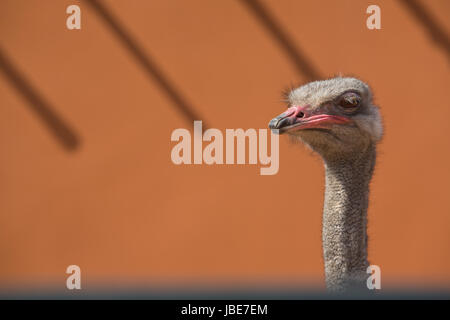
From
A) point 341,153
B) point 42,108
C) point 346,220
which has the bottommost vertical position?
point 346,220

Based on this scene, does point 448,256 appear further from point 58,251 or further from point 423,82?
point 58,251

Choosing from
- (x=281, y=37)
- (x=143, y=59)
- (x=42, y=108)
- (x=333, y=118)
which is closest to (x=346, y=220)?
(x=333, y=118)

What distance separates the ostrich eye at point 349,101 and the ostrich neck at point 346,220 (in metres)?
0.16

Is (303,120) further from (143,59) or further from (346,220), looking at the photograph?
(143,59)

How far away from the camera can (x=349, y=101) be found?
1478mm

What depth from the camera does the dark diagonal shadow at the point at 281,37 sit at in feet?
9.43

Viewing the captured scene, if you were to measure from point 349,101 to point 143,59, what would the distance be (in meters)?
1.77

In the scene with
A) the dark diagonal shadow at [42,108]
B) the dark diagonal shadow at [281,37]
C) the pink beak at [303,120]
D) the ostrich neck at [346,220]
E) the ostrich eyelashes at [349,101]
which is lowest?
the ostrich neck at [346,220]

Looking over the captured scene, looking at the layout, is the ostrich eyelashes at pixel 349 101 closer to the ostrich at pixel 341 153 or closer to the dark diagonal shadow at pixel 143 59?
the ostrich at pixel 341 153

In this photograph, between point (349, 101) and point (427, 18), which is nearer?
point (349, 101)

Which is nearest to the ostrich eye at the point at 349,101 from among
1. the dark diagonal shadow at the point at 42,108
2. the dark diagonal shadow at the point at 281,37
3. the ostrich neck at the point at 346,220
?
the ostrich neck at the point at 346,220

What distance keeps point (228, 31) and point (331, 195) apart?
1701 millimetres

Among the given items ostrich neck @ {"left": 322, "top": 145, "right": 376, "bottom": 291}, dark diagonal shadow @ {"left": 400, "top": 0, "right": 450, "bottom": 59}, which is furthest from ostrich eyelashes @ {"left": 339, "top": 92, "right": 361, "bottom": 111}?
dark diagonal shadow @ {"left": 400, "top": 0, "right": 450, "bottom": 59}

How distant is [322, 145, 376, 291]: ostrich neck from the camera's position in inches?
56.2
